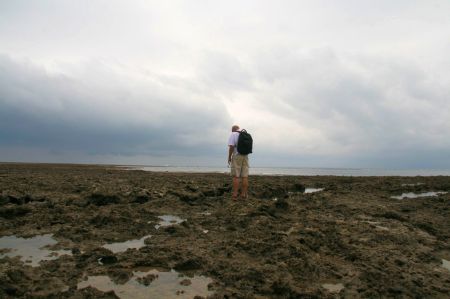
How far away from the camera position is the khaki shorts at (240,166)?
1170 cm

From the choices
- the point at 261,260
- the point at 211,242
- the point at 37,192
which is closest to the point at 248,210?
the point at 211,242

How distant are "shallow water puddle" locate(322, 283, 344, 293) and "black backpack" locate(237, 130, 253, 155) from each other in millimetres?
7170

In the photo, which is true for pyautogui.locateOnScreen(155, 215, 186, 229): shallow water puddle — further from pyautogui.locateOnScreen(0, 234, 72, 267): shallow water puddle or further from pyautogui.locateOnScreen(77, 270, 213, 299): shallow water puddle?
pyautogui.locateOnScreen(77, 270, 213, 299): shallow water puddle

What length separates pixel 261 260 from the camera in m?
5.38

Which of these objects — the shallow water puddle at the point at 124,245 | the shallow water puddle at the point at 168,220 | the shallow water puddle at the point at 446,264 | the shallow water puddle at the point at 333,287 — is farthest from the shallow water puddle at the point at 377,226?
the shallow water puddle at the point at 124,245

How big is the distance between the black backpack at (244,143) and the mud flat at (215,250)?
2210mm

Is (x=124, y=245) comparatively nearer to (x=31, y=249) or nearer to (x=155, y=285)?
(x=31, y=249)

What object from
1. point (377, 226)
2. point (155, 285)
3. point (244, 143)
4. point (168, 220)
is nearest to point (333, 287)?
point (155, 285)

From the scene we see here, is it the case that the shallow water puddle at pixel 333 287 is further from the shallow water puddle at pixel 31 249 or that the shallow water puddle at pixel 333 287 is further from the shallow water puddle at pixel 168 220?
the shallow water puddle at pixel 168 220

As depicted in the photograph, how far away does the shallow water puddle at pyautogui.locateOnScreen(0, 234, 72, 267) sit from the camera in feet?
17.9

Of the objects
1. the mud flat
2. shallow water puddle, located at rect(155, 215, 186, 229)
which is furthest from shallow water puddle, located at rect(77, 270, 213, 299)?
shallow water puddle, located at rect(155, 215, 186, 229)

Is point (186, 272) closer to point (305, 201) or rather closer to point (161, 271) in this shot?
point (161, 271)

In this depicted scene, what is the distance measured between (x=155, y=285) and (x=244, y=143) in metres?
7.44

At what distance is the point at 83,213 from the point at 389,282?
6.60 meters
